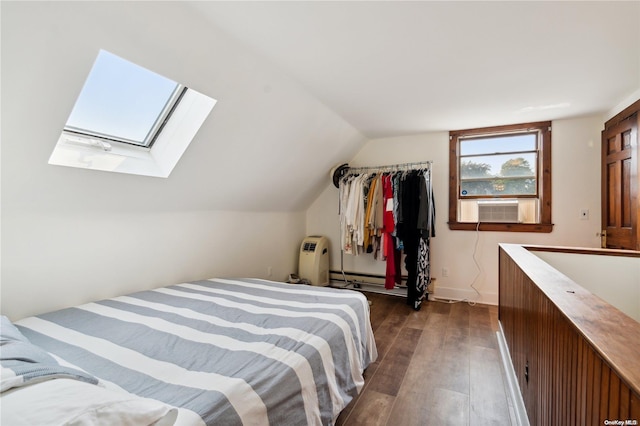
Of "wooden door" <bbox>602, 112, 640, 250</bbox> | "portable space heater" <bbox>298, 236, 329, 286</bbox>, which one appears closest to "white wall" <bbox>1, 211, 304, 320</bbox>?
"portable space heater" <bbox>298, 236, 329, 286</bbox>

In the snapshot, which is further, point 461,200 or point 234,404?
point 461,200

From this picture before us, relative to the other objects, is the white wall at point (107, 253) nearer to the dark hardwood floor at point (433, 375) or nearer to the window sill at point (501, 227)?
the dark hardwood floor at point (433, 375)

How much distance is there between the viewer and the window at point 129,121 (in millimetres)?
1669

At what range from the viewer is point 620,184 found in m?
2.55

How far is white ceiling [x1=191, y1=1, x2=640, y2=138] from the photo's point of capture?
4.81 ft

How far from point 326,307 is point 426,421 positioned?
803mm

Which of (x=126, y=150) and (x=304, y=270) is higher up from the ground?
(x=126, y=150)

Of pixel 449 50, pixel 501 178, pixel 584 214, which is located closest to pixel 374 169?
pixel 501 178

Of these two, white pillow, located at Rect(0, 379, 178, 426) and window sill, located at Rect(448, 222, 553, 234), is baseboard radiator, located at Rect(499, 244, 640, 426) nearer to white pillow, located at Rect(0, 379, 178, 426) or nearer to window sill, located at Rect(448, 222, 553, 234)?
white pillow, located at Rect(0, 379, 178, 426)

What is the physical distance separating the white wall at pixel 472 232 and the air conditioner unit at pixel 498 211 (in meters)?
0.18

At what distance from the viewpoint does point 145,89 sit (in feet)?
6.28

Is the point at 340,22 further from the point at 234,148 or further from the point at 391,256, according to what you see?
the point at 391,256

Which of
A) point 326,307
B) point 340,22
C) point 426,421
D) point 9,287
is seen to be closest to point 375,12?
point 340,22

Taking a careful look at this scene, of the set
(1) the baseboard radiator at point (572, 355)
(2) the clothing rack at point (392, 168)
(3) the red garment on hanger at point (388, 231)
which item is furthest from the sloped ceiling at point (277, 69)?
(1) the baseboard radiator at point (572, 355)
